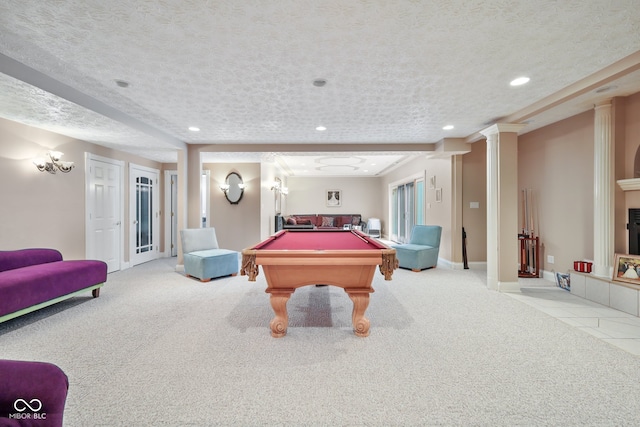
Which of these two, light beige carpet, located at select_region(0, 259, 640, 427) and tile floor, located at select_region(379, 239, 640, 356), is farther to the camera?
tile floor, located at select_region(379, 239, 640, 356)

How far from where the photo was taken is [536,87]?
3.00m

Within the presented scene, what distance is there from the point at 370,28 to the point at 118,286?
15.8 ft

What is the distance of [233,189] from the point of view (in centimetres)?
708

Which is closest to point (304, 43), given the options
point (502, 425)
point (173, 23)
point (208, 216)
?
point (173, 23)

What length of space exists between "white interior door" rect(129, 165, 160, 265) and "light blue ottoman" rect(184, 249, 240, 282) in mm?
2036

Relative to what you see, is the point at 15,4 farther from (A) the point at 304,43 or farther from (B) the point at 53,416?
(B) the point at 53,416

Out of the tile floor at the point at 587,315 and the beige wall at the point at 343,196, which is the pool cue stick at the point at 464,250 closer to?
the tile floor at the point at 587,315

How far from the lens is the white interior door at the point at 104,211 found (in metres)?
4.82

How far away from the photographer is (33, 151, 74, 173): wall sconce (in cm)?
389

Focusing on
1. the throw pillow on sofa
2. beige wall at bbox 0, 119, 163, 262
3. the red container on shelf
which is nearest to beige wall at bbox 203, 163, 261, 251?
beige wall at bbox 0, 119, 163, 262

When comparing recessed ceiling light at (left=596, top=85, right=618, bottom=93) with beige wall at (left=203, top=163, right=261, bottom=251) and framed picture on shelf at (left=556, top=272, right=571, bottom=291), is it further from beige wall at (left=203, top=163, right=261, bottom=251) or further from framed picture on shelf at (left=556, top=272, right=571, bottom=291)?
beige wall at (left=203, top=163, right=261, bottom=251)

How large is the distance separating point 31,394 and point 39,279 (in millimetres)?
2740

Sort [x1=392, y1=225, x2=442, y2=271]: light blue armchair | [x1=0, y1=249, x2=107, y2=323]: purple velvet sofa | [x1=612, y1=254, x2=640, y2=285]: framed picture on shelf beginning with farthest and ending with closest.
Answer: [x1=392, y1=225, x2=442, y2=271]: light blue armchair → [x1=612, y1=254, x2=640, y2=285]: framed picture on shelf → [x1=0, y1=249, x2=107, y2=323]: purple velvet sofa

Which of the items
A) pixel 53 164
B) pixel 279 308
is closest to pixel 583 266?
pixel 279 308
